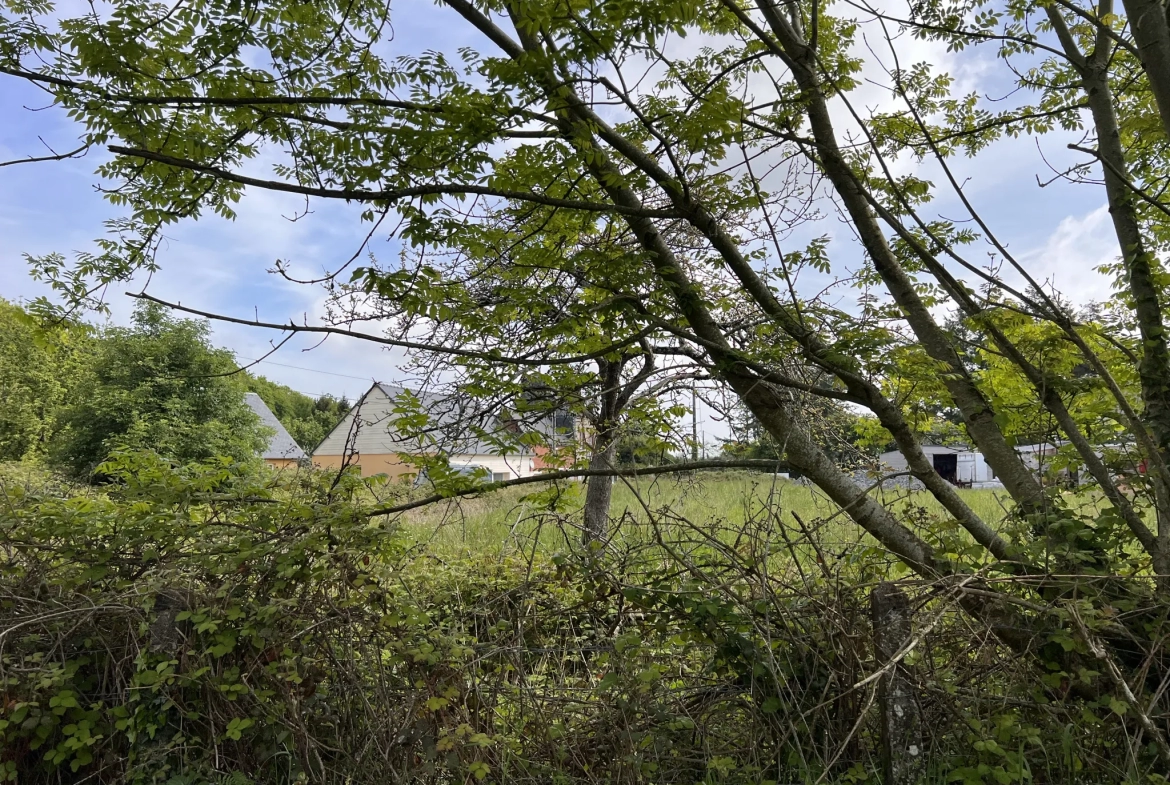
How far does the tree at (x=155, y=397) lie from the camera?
Result: 70.0ft

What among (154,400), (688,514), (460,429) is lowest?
(688,514)

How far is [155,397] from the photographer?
2191cm

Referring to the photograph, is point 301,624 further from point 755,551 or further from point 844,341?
point 844,341

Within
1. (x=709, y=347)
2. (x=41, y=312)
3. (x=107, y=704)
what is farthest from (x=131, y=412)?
(x=709, y=347)

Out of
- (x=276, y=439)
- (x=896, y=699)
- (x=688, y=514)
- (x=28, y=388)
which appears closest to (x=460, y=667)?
(x=896, y=699)

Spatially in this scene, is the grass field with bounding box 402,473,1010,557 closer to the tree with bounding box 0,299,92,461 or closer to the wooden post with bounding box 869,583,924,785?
the wooden post with bounding box 869,583,924,785

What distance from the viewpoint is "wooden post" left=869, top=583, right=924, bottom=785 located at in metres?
2.31

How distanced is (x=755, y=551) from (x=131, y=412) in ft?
82.0

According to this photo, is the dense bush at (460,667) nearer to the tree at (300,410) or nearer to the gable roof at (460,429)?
the gable roof at (460,429)

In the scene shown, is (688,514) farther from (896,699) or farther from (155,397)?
(155,397)

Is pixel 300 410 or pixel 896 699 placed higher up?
pixel 300 410

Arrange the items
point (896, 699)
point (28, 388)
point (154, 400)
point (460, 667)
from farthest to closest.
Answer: point (28, 388)
point (154, 400)
point (460, 667)
point (896, 699)

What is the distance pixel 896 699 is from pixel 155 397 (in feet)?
84.1

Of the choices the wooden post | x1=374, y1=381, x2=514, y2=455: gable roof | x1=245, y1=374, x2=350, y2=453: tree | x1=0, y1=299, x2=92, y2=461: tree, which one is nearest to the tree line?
x1=0, y1=299, x2=92, y2=461: tree
